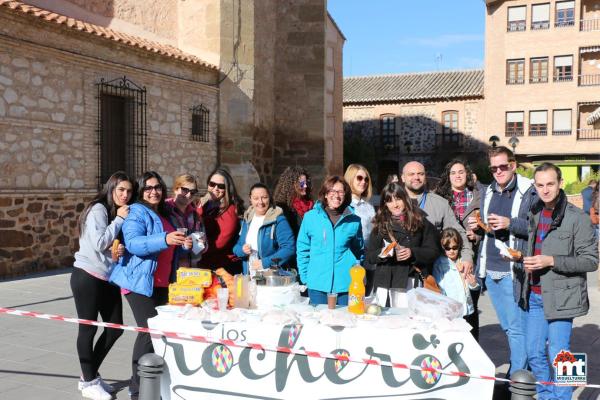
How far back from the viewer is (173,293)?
14.0 feet

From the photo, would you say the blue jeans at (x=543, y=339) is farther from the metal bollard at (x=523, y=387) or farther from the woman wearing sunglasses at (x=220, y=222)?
the woman wearing sunglasses at (x=220, y=222)

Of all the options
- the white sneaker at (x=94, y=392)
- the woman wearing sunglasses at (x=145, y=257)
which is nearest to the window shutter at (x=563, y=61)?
the woman wearing sunglasses at (x=145, y=257)

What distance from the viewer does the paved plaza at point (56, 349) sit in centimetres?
495

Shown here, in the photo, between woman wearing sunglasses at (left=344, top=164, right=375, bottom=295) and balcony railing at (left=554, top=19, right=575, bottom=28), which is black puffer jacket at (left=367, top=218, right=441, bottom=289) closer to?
woman wearing sunglasses at (left=344, top=164, right=375, bottom=295)

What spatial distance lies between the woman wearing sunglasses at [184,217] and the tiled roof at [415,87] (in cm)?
3259

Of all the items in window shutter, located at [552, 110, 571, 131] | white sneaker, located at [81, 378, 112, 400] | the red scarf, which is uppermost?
window shutter, located at [552, 110, 571, 131]

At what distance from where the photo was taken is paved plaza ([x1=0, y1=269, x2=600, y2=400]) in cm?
495

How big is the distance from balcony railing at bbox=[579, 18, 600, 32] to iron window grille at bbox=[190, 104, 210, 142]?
2705 centimetres

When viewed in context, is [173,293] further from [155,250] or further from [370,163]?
[370,163]

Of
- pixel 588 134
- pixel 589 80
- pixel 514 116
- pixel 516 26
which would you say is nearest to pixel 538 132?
pixel 514 116

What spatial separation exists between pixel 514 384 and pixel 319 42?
15437 millimetres

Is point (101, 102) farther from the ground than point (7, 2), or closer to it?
closer to it

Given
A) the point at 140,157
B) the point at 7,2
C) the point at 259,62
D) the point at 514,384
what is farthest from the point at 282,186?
the point at 259,62

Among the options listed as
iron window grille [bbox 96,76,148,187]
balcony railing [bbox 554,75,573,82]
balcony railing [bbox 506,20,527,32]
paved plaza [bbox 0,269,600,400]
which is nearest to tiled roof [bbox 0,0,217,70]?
iron window grille [bbox 96,76,148,187]
